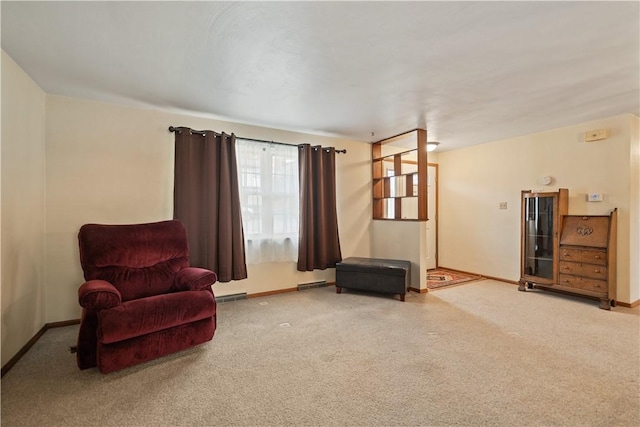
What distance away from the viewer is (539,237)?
4.06 metres

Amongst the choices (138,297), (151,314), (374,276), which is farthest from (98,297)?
(374,276)

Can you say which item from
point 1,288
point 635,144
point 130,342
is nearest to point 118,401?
point 130,342

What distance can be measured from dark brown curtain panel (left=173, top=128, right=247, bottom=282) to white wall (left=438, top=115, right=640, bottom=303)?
155 inches

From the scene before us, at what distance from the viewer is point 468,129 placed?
409 centimetres

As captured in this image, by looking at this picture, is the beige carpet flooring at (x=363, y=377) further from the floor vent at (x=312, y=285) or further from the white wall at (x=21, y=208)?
the floor vent at (x=312, y=285)

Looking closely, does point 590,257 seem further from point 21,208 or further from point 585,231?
point 21,208

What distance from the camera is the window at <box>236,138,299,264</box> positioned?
3.82m

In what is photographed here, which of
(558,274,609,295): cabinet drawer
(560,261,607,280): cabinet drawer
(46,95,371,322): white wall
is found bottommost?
(558,274,609,295): cabinet drawer

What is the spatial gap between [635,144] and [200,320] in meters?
5.18

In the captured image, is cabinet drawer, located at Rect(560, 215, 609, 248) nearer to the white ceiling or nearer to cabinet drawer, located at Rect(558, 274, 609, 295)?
cabinet drawer, located at Rect(558, 274, 609, 295)

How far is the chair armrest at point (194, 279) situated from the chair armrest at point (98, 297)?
54 centimetres

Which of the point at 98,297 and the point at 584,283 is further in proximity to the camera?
the point at 584,283

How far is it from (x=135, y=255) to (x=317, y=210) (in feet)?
7.59

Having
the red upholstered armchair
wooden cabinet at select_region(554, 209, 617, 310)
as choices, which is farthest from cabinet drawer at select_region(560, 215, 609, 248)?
the red upholstered armchair
